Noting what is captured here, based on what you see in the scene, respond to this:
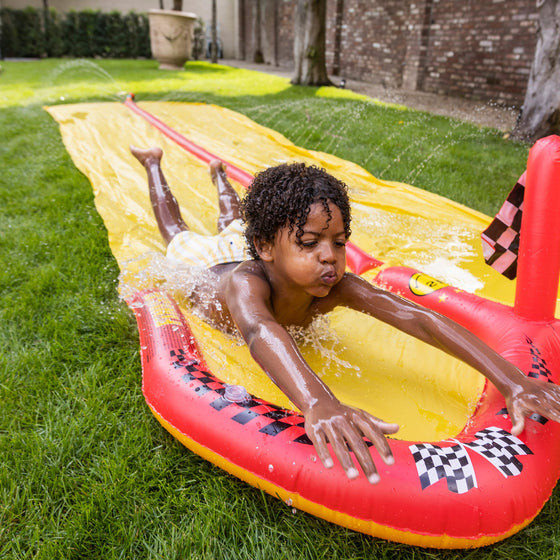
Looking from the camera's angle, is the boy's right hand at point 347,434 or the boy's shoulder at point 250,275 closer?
the boy's right hand at point 347,434

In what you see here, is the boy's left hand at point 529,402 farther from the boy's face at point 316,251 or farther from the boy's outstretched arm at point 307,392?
the boy's face at point 316,251

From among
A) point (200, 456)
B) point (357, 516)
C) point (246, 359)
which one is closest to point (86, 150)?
point (246, 359)

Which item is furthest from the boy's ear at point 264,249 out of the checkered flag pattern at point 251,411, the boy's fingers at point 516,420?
the boy's fingers at point 516,420

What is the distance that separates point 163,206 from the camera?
3160 millimetres

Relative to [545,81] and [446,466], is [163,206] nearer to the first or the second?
[446,466]

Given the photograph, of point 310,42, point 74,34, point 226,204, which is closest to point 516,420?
point 226,204

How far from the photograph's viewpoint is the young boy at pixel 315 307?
1.26 meters

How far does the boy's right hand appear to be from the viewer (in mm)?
1185

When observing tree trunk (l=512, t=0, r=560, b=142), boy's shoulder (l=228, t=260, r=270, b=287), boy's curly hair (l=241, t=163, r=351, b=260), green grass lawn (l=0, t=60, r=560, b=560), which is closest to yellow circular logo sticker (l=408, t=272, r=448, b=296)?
boy's curly hair (l=241, t=163, r=351, b=260)

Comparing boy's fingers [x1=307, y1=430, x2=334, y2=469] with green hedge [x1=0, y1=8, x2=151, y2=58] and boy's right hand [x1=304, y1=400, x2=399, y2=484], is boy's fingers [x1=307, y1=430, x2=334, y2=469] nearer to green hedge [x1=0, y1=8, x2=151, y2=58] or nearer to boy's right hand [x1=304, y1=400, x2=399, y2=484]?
boy's right hand [x1=304, y1=400, x2=399, y2=484]

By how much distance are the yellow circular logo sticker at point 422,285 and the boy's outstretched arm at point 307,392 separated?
92 centimetres

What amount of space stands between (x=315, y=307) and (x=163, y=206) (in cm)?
150

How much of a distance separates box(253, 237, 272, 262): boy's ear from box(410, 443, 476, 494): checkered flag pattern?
824 mm

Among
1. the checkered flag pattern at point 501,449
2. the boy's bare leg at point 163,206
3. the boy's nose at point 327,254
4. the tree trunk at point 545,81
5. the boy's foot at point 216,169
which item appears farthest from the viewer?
the tree trunk at point 545,81
